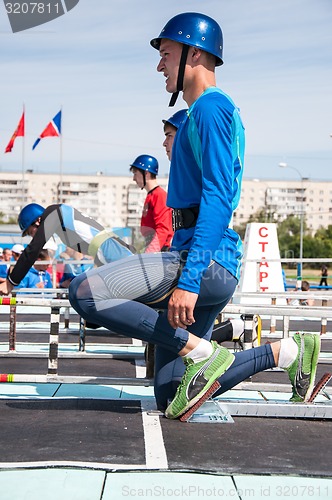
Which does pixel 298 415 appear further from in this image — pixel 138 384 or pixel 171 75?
pixel 171 75

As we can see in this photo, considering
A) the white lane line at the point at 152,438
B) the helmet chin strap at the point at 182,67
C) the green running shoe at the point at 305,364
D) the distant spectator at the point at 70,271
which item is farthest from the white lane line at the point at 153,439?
the distant spectator at the point at 70,271

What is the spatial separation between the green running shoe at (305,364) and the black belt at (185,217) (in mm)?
1003

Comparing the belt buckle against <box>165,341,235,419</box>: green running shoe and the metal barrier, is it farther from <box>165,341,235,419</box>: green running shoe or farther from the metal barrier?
the metal barrier

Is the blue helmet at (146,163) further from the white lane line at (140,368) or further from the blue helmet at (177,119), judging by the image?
the white lane line at (140,368)

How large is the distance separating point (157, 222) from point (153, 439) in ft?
14.6

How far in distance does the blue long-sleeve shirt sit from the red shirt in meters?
3.54

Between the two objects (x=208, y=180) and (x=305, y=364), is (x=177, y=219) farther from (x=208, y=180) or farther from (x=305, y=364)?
(x=305, y=364)

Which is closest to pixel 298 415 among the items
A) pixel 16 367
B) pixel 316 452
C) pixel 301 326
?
pixel 316 452

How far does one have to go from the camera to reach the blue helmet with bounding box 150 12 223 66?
437cm

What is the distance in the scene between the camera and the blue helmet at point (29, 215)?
7.88m

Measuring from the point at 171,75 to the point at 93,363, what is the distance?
401 centimetres

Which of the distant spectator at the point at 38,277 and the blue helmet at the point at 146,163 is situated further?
the distant spectator at the point at 38,277

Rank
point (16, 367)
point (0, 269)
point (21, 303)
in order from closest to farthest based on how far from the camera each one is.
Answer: point (21, 303), point (16, 367), point (0, 269)

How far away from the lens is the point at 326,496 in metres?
3.06
